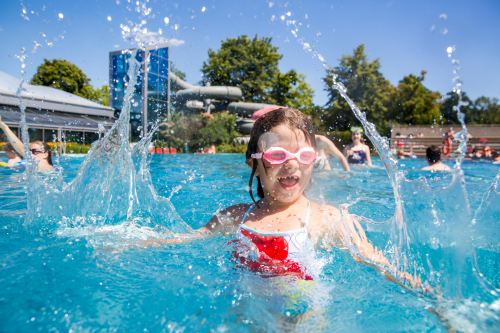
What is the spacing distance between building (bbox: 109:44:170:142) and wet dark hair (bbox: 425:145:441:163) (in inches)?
659

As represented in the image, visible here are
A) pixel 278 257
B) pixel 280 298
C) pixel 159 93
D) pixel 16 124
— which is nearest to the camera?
pixel 280 298

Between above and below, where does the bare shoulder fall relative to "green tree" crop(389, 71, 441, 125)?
below

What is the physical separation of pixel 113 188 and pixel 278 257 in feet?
7.93

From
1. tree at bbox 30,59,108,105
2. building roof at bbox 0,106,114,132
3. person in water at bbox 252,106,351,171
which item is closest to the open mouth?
person in water at bbox 252,106,351,171

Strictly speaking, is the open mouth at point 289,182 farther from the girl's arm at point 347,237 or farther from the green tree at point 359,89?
the green tree at point 359,89

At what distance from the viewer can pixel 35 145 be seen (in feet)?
24.6

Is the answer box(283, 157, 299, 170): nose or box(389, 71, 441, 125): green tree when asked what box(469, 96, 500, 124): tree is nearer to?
box(389, 71, 441, 125): green tree

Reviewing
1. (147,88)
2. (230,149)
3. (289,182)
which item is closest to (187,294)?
(289,182)

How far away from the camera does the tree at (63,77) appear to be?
1414 inches

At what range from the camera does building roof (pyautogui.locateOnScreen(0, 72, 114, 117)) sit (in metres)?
18.8

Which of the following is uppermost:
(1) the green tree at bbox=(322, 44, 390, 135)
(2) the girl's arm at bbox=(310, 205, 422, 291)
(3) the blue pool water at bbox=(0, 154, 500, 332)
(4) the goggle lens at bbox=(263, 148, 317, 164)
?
(1) the green tree at bbox=(322, 44, 390, 135)

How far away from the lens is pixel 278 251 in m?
2.12

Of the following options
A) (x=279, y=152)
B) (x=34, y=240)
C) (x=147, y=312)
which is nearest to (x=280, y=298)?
(x=147, y=312)

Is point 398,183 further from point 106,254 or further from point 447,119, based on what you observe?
point 447,119
